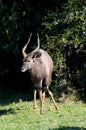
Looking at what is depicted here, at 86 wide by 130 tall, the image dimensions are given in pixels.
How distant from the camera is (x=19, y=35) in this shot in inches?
552

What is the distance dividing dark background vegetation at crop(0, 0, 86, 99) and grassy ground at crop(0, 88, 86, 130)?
2.64 feet

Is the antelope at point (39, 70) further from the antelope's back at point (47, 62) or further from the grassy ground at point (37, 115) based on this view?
the grassy ground at point (37, 115)

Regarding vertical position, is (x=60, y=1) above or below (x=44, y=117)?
above

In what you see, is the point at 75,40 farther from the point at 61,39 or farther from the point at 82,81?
the point at 82,81

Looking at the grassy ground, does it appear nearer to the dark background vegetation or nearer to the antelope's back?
the dark background vegetation

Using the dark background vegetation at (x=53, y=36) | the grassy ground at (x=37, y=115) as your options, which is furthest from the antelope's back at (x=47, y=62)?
the grassy ground at (x=37, y=115)

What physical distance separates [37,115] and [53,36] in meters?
2.78

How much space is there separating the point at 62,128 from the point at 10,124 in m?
1.39

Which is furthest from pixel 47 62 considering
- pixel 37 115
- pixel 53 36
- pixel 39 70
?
pixel 37 115

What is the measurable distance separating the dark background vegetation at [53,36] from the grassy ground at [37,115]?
81 cm

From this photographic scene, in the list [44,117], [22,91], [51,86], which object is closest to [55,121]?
[44,117]

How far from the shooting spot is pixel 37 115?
11719 mm

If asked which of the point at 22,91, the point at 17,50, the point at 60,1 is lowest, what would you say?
the point at 22,91

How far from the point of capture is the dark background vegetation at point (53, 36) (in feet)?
44.0
